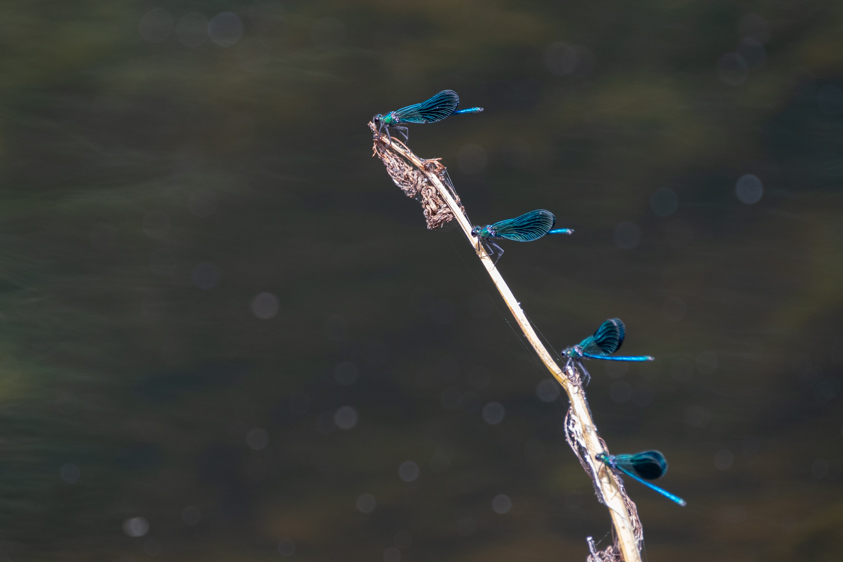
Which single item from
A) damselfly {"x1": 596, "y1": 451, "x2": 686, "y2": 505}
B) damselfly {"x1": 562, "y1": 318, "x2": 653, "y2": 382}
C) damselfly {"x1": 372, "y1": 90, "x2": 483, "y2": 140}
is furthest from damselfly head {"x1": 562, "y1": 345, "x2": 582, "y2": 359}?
damselfly {"x1": 372, "y1": 90, "x2": 483, "y2": 140}

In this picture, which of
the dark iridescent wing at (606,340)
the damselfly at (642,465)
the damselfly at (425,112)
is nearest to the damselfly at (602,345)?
the dark iridescent wing at (606,340)

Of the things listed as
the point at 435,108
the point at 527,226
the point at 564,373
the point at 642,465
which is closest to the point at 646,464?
the point at 642,465

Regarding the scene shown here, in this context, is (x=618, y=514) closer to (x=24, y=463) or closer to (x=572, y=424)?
(x=572, y=424)

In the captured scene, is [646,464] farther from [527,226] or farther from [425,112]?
[425,112]

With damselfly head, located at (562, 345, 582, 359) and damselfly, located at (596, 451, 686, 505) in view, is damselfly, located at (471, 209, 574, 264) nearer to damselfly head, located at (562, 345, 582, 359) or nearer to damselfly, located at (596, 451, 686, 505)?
damselfly head, located at (562, 345, 582, 359)

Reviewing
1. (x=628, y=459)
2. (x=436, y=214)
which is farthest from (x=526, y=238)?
(x=628, y=459)

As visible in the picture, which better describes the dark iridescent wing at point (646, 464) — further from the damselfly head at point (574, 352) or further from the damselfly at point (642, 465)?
the damselfly head at point (574, 352)

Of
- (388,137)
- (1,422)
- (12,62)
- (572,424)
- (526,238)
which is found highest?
(12,62)
